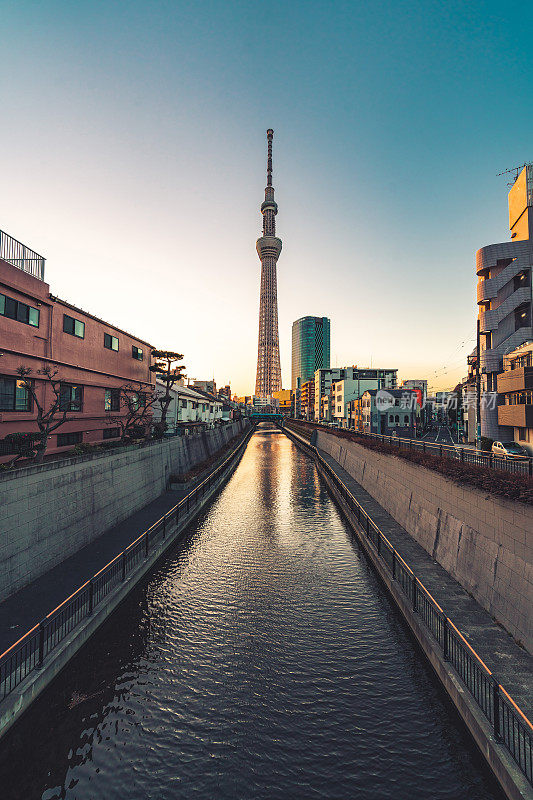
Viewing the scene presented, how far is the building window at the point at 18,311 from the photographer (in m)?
20.8

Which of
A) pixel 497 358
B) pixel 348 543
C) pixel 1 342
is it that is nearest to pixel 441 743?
pixel 348 543

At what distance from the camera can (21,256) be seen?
23.2 metres

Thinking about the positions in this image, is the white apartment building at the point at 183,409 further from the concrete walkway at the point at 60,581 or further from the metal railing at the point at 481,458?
the metal railing at the point at 481,458

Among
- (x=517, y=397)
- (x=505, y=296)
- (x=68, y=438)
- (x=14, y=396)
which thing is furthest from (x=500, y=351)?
(x=14, y=396)

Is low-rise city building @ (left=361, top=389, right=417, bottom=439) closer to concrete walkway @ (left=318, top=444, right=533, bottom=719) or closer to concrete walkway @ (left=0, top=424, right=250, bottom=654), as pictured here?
concrete walkway @ (left=318, top=444, right=533, bottom=719)

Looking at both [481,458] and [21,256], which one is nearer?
[481,458]

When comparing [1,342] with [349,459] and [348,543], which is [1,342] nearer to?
[348,543]

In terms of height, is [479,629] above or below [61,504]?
below

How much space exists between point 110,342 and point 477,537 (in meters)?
32.1

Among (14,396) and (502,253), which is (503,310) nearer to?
(502,253)

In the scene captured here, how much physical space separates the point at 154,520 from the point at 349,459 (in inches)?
1013

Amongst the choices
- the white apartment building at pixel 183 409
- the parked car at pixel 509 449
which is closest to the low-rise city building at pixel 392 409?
the white apartment building at pixel 183 409

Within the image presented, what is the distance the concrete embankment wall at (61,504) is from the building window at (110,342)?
11365 millimetres

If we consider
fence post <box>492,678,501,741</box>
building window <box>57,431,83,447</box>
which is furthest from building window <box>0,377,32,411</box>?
fence post <box>492,678,501,741</box>
